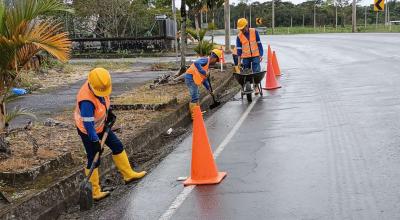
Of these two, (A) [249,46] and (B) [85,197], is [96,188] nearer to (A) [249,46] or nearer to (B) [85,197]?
(B) [85,197]

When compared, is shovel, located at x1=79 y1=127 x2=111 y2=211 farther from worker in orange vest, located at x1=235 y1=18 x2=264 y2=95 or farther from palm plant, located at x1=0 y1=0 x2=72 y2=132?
worker in orange vest, located at x1=235 y1=18 x2=264 y2=95

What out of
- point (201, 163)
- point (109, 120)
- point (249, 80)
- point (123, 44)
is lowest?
point (201, 163)

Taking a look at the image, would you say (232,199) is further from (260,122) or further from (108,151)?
(260,122)

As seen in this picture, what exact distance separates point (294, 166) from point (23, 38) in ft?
11.7

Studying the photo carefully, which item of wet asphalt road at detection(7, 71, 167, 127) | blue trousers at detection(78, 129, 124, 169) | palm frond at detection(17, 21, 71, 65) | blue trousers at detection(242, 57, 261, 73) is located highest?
palm frond at detection(17, 21, 71, 65)

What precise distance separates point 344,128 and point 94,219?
4558 millimetres

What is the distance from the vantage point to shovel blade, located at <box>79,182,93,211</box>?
242 inches

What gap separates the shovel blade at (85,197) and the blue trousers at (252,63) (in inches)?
322

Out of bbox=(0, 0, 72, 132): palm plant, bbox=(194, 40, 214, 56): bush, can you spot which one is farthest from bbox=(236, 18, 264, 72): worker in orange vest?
bbox=(194, 40, 214, 56): bush

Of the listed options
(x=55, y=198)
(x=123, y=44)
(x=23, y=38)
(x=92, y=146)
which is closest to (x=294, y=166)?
(x=92, y=146)

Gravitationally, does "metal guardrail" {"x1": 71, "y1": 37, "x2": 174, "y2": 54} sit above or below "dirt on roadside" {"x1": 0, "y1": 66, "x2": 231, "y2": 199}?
above

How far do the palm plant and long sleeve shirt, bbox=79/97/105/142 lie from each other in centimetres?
96

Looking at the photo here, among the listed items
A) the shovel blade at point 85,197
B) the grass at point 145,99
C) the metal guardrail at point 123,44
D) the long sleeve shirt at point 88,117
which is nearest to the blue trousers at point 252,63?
the grass at point 145,99

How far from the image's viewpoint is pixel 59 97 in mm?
14797
